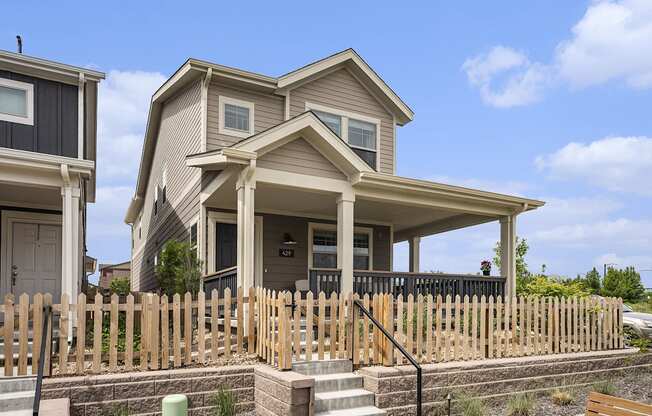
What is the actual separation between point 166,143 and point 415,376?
37.6 feet

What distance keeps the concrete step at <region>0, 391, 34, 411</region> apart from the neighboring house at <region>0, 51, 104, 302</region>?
2426mm

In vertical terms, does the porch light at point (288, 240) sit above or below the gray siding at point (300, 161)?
below

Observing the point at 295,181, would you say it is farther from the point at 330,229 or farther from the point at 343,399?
the point at 330,229

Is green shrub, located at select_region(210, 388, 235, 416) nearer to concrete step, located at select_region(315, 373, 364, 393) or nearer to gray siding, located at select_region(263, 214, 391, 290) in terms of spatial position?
concrete step, located at select_region(315, 373, 364, 393)

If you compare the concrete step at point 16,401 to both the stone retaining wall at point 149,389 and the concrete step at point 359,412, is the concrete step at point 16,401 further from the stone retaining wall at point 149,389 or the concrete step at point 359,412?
the concrete step at point 359,412

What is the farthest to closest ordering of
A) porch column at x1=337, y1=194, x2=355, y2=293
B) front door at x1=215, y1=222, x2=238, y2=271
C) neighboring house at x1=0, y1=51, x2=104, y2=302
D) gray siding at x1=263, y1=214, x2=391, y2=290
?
gray siding at x1=263, y1=214, x2=391, y2=290 < front door at x1=215, y1=222, x2=238, y2=271 < porch column at x1=337, y1=194, x2=355, y2=293 < neighboring house at x1=0, y1=51, x2=104, y2=302

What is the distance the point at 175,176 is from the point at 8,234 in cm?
460

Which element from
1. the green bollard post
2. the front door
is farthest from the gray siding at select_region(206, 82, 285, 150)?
the green bollard post

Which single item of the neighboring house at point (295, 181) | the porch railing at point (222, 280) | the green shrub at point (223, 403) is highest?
the neighboring house at point (295, 181)

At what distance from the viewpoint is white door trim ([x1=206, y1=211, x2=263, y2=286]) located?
1186 centimetres

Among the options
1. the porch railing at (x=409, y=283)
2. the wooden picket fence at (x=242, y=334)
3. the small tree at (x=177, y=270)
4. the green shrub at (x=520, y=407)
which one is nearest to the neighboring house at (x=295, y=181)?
the porch railing at (x=409, y=283)

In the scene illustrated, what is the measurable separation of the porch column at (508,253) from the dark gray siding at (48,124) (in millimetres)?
9998

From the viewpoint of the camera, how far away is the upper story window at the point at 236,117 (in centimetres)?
1248

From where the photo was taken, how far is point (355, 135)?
1438 cm
